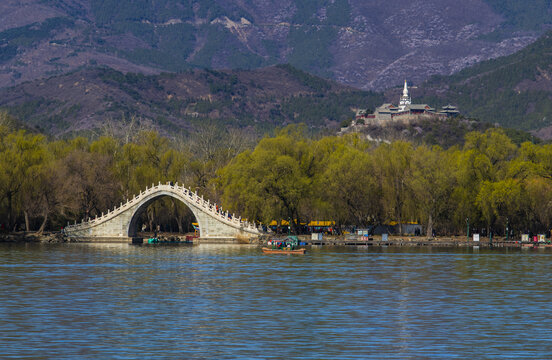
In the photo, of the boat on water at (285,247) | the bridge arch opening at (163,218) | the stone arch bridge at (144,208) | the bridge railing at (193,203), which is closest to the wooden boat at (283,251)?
the boat on water at (285,247)

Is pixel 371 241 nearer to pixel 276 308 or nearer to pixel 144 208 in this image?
pixel 144 208

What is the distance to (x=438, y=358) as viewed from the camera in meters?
36.5

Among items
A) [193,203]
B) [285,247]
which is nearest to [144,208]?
[193,203]

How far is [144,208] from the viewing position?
115500 mm

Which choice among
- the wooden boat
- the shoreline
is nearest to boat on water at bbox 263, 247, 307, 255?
the wooden boat

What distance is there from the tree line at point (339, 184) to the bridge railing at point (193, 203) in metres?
1.97

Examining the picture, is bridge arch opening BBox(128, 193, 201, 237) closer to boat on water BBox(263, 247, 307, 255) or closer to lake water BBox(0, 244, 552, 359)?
boat on water BBox(263, 247, 307, 255)

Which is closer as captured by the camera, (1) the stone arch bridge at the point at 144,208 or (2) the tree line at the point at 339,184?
(2) the tree line at the point at 339,184

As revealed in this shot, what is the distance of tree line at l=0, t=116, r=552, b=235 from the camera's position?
10719 centimetres

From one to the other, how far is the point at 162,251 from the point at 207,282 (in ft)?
115

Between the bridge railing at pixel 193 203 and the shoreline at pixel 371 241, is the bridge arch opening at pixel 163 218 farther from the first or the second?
the shoreline at pixel 371 241

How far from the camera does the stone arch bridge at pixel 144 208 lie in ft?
355

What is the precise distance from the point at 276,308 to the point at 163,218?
78811 millimetres

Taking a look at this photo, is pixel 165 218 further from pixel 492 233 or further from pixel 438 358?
pixel 438 358
